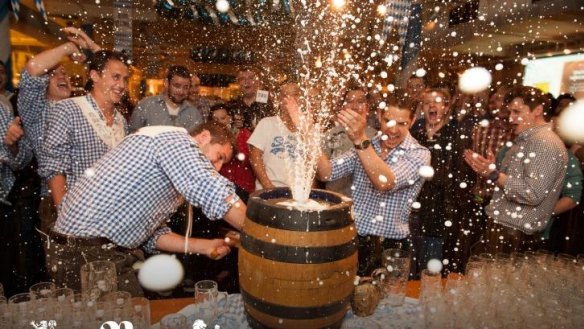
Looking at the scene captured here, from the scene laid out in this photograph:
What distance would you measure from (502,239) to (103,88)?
2860 mm

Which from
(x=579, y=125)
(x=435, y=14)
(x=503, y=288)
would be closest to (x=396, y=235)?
(x=503, y=288)

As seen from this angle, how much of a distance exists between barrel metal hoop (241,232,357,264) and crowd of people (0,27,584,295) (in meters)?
0.34

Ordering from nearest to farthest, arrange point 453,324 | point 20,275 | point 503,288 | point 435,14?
1. point 453,324
2. point 503,288
3. point 20,275
4. point 435,14

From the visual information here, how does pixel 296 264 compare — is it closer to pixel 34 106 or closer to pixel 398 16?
pixel 34 106

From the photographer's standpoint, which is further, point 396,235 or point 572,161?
point 572,161

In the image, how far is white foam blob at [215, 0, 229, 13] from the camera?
5.78 meters

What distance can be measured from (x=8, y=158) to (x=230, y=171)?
1.52 metres

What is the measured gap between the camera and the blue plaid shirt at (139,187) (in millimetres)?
1388

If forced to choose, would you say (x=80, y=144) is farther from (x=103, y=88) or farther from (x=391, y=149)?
(x=391, y=149)

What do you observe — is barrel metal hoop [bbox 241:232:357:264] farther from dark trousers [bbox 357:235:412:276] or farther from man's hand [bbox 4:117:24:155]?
man's hand [bbox 4:117:24:155]

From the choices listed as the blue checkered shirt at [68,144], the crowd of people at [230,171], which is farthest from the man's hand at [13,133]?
the blue checkered shirt at [68,144]

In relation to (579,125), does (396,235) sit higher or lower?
lower

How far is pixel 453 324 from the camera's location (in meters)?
1.19

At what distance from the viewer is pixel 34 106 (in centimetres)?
283
